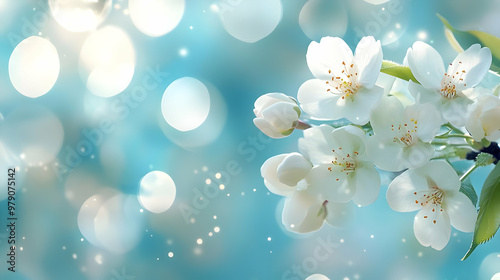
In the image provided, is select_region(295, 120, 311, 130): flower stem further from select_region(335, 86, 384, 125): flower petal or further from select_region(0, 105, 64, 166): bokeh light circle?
select_region(0, 105, 64, 166): bokeh light circle

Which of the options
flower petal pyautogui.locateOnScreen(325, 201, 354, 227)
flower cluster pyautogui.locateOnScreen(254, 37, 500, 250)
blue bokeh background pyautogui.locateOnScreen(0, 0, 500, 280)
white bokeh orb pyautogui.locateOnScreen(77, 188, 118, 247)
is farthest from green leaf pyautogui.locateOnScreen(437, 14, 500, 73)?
white bokeh orb pyautogui.locateOnScreen(77, 188, 118, 247)

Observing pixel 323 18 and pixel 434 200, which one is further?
pixel 323 18

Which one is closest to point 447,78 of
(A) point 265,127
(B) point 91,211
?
(A) point 265,127

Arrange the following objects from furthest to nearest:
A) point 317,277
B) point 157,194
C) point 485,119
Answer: point 157,194 → point 317,277 → point 485,119

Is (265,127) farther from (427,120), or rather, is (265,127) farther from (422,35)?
(422,35)

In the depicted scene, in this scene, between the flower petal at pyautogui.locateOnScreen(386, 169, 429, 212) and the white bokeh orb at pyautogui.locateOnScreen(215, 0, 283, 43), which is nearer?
the flower petal at pyautogui.locateOnScreen(386, 169, 429, 212)

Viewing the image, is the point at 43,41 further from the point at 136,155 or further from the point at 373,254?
the point at 373,254
